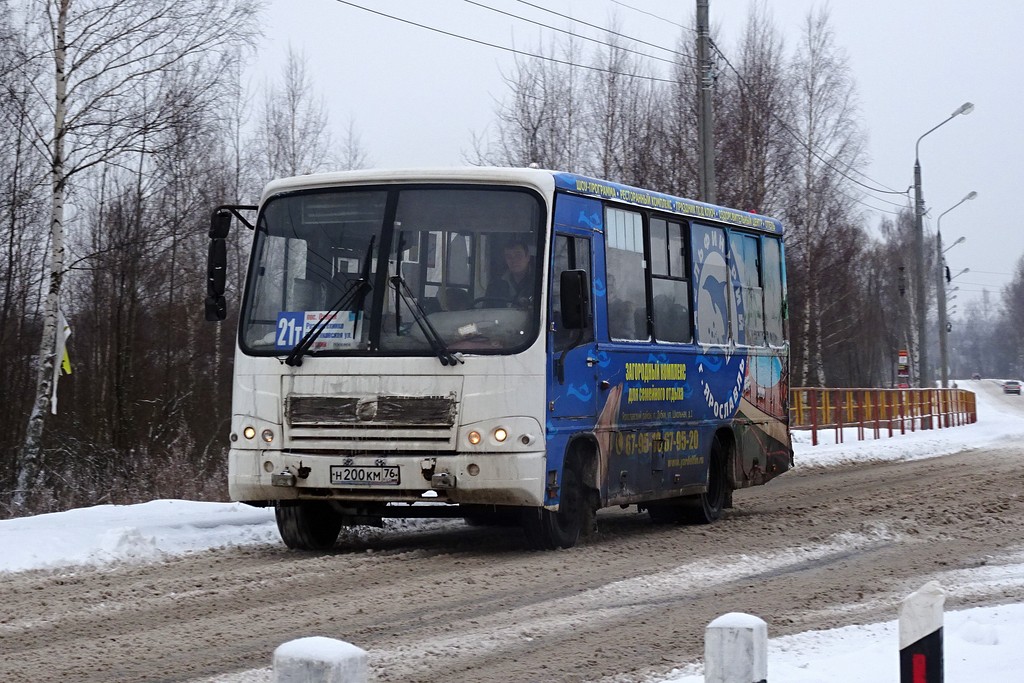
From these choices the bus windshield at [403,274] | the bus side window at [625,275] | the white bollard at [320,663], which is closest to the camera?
the white bollard at [320,663]

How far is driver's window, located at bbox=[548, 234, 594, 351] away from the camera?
35.5ft

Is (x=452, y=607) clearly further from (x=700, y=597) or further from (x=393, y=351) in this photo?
(x=393, y=351)

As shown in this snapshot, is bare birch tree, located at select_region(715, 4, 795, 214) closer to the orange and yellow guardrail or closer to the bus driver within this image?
the orange and yellow guardrail

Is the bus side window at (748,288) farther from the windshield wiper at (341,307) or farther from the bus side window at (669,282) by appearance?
the windshield wiper at (341,307)

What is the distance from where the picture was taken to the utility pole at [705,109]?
848 inches

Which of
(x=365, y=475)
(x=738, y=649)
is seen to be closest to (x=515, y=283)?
(x=365, y=475)

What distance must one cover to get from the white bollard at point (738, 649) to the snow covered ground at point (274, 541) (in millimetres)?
2634

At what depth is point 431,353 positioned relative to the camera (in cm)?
1052

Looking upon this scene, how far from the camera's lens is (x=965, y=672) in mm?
6477

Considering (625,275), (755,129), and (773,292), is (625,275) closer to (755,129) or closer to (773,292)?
(773,292)

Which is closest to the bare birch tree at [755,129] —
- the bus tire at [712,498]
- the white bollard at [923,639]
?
the bus tire at [712,498]

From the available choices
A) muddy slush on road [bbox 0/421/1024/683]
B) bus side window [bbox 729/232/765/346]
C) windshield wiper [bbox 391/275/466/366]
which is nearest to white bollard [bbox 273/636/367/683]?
muddy slush on road [bbox 0/421/1024/683]

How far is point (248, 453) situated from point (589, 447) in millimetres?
2729

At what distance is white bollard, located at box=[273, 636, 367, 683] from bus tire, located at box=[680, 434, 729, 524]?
1120 cm
